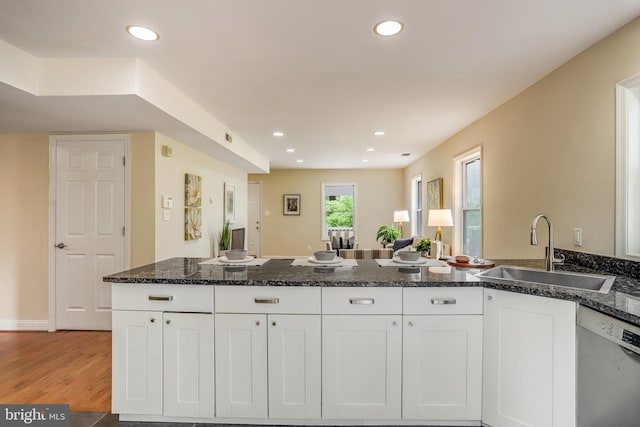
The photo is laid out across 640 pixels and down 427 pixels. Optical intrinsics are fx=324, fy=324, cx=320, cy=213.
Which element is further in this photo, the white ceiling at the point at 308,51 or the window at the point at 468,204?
the window at the point at 468,204

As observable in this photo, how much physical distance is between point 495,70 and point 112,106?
10.1 feet

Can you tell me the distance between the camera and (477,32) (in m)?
1.99

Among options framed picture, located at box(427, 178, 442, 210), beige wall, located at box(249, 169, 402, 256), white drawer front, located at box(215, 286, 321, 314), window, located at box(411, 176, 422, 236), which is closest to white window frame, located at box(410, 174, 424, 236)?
window, located at box(411, 176, 422, 236)

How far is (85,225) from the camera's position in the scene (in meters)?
3.50

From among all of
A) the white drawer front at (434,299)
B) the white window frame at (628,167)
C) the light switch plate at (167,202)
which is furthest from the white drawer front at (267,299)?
the light switch plate at (167,202)

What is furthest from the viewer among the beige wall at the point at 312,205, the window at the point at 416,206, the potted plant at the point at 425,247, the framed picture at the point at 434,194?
the beige wall at the point at 312,205

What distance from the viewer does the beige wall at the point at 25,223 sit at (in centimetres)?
351

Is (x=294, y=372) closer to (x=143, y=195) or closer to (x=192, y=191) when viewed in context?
(x=143, y=195)

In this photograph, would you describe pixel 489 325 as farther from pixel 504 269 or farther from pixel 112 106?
pixel 112 106

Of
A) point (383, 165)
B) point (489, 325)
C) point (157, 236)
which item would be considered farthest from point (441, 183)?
point (157, 236)

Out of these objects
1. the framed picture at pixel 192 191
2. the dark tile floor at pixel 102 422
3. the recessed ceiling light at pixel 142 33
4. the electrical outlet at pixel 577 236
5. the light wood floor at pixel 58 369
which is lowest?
the light wood floor at pixel 58 369

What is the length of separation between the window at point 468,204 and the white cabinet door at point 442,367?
2.48m

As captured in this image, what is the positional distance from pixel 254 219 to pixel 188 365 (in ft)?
21.9

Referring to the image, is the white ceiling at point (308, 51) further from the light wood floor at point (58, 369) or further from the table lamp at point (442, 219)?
the light wood floor at point (58, 369)
